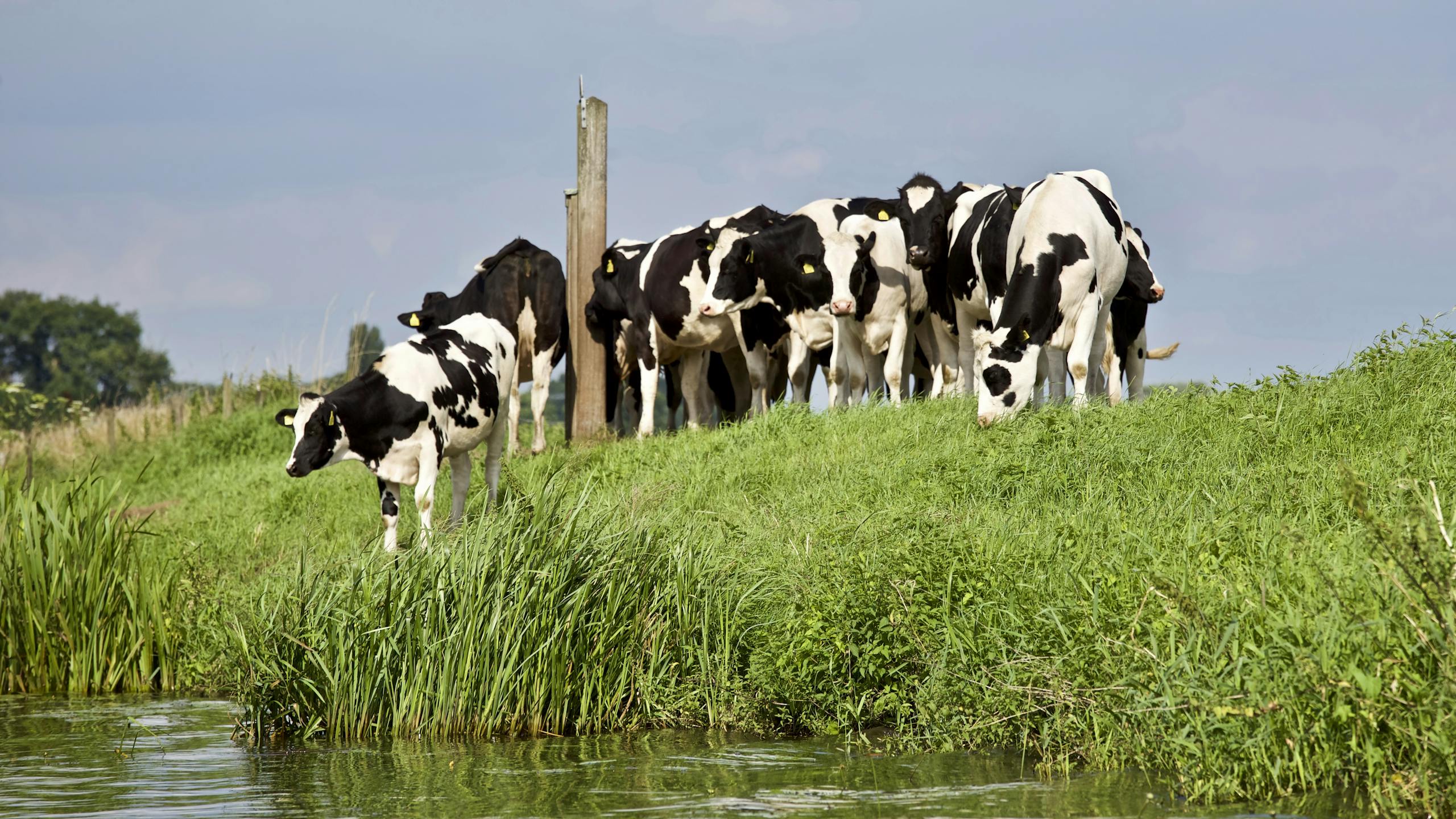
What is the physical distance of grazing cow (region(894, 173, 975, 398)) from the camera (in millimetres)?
14930

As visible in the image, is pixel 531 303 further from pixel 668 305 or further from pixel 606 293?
pixel 668 305

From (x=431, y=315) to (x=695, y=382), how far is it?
418cm

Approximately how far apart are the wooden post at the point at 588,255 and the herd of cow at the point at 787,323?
0.19 metres

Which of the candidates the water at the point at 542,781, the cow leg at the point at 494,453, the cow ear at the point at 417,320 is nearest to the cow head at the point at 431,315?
the cow ear at the point at 417,320

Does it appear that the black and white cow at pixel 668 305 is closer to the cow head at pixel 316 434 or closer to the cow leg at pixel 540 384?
the cow leg at pixel 540 384

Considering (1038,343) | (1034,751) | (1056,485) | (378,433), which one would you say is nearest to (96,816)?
(1034,751)

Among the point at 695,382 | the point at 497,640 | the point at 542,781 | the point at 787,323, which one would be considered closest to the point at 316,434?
the point at 497,640

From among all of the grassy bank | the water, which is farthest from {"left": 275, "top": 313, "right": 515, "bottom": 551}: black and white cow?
the water

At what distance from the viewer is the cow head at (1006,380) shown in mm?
11836

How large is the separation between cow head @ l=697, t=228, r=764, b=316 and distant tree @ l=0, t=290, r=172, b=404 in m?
56.7

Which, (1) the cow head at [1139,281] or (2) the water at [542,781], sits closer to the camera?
(2) the water at [542,781]

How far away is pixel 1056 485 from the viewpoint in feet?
31.3

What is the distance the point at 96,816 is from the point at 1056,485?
20.2 ft

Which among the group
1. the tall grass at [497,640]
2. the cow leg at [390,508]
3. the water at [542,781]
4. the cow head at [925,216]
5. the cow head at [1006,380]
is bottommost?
the water at [542,781]
